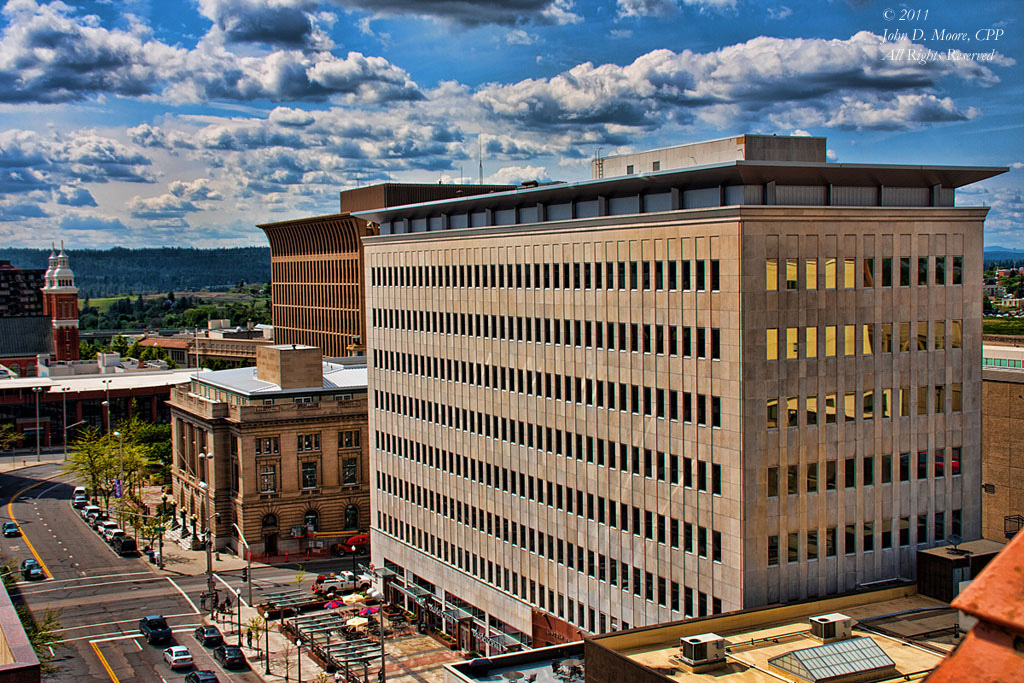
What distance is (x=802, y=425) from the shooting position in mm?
62312

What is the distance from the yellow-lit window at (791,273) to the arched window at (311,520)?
8593cm

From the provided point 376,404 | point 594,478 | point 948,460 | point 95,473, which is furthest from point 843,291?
point 95,473

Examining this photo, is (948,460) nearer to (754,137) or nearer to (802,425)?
(802,425)

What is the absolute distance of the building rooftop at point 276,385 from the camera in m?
134

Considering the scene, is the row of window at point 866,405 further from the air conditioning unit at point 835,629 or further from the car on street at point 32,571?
the car on street at point 32,571

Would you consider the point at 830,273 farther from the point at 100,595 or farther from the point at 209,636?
the point at 100,595

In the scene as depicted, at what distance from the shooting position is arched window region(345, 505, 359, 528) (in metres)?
135

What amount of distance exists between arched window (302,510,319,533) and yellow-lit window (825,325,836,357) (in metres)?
85.1

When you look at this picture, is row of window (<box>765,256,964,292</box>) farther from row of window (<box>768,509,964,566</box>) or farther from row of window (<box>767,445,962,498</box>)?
row of window (<box>768,509,964,566</box>)

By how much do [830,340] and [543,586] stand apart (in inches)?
1225

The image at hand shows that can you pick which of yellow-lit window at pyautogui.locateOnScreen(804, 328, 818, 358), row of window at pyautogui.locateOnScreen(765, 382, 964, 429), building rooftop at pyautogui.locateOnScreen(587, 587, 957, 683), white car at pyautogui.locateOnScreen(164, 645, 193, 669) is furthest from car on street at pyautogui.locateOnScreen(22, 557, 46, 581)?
yellow-lit window at pyautogui.locateOnScreen(804, 328, 818, 358)

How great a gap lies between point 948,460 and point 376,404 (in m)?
61.1

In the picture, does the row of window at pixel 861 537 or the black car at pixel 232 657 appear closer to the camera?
the row of window at pixel 861 537

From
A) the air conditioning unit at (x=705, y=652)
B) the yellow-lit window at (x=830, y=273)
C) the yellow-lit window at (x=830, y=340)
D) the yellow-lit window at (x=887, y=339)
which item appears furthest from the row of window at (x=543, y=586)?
the yellow-lit window at (x=830, y=273)
